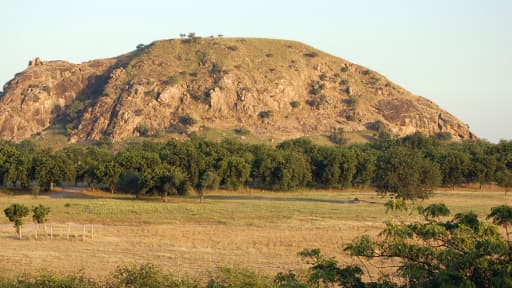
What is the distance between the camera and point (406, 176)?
64812 mm

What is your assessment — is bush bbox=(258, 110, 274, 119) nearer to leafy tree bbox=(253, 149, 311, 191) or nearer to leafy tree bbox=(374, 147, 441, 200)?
leafy tree bbox=(253, 149, 311, 191)

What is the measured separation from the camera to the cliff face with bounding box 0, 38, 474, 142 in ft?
488

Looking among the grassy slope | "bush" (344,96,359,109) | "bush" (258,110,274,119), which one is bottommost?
"bush" (258,110,274,119)

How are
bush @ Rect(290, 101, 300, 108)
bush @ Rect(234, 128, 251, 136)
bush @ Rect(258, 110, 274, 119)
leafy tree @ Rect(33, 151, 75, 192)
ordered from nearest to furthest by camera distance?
leafy tree @ Rect(33, 151, 75, 192)
bush @ Rect(234, 128, 251, 136)
bush @ Rect(258, 110, 274, 119)
bush @ Rect(290, 101, 300, 108)

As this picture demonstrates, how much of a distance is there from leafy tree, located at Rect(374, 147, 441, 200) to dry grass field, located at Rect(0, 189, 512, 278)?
305 centimetres

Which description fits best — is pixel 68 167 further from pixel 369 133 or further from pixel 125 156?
pixel 369 133

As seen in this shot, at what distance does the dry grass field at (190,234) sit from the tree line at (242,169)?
399cm

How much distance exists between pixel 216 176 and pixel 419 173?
26.5m

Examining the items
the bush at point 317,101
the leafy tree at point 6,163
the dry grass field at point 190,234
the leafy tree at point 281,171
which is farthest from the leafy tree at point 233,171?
the bush at point 317,101

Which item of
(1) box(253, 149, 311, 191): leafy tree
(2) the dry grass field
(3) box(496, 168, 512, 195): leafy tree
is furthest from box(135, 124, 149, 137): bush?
(3) box(496, 168, 512, 195): leafy tree

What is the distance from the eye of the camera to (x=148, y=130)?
143500 mm

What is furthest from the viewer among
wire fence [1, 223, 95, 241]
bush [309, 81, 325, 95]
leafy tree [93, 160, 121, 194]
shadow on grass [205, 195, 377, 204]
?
bush [309, 81, 325, 95]

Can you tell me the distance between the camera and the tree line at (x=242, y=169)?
69250 millimetres

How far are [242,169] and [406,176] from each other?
81.3 ft
